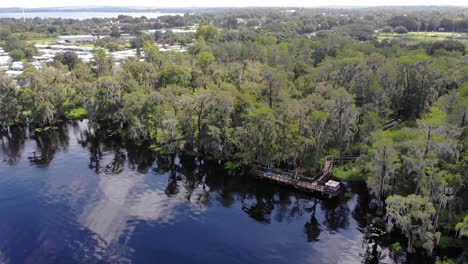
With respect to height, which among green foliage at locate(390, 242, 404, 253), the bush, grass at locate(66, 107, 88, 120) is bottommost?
green foliage at locate(390, 242, 404, 253)

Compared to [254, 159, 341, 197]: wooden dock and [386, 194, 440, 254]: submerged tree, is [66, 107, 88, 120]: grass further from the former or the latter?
[386, 194, 440, 254]: submerged tree

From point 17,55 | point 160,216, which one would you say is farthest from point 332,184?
point 17,55

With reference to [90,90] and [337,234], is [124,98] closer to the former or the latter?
[90,90]

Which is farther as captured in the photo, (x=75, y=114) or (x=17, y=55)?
(x=17, y=55)

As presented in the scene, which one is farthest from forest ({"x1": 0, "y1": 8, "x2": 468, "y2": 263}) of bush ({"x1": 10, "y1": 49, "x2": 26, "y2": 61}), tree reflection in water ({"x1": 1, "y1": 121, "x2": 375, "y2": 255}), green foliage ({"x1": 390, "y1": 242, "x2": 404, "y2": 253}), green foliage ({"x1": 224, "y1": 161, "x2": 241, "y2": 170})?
bush ({"x1": 10, "y1": 49, "x2": 26, "y2": 61})

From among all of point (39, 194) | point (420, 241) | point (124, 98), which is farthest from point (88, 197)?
point (420, 241)

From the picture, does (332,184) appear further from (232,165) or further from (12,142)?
(12,142)
